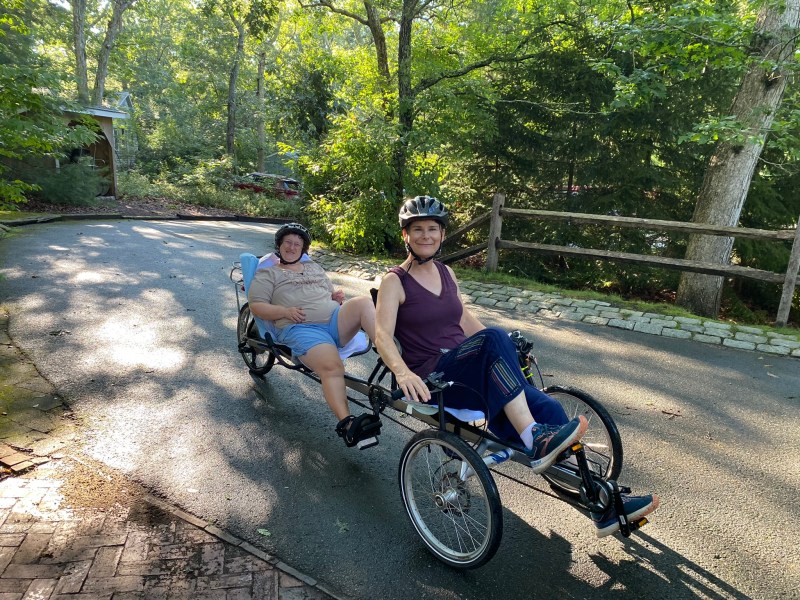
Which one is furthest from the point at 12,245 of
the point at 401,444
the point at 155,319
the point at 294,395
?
Result: the point at 401,444

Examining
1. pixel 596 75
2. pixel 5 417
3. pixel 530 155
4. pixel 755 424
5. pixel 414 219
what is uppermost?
pixel 596 75

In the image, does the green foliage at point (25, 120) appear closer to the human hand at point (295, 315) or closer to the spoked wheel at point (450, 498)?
the human hand at point (295, 315)

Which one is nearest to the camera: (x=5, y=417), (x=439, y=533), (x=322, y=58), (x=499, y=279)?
(x=439, y=533)

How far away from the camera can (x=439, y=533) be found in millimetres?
2832

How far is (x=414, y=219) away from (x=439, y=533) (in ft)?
5.73

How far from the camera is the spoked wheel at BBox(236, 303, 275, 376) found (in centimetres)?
477

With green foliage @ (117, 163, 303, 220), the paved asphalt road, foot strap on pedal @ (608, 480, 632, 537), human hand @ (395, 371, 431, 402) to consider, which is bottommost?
the paved asphalt road

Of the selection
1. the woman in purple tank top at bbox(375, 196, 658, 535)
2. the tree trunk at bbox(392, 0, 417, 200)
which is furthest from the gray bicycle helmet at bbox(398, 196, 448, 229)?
the tree trunk at bbox(392, 0, 417, 200)

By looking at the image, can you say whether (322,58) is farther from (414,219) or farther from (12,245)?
(414,219)

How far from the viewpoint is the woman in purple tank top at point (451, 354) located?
101 inches

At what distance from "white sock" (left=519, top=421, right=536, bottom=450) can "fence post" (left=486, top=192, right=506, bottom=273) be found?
6.63m

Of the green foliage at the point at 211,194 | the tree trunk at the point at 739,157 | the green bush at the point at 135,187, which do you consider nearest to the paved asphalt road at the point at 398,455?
the tree trunk at the point at 739,157

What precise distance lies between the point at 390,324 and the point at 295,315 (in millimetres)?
1182

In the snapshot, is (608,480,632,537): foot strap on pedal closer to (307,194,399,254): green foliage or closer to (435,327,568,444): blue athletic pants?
(435,327,568,444): blue athletic pants
